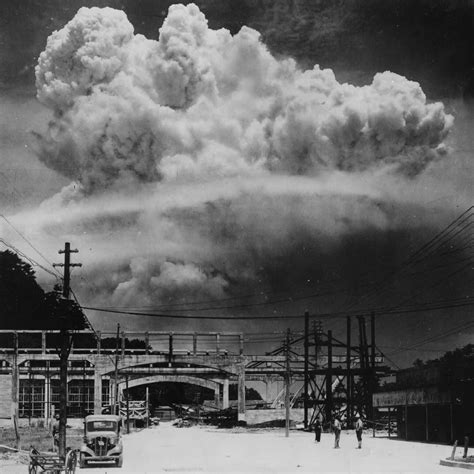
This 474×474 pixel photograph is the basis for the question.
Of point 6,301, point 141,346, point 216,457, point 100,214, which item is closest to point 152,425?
point 6,301

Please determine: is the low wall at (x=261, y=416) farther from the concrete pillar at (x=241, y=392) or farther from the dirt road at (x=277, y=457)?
the dirt road at (x=277, y=457)

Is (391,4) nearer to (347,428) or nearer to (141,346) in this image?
(347,428)

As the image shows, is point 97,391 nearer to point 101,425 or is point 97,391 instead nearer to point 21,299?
point 21,299

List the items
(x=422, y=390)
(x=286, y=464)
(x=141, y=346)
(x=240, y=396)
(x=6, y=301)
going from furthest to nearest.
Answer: (x=141, y=346) < (x=6, y=301) < (x=240, y=396) < (x=422, y=390) < (x=286, y=464)

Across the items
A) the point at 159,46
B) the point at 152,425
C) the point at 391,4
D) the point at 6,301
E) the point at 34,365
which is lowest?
the point at 152,425

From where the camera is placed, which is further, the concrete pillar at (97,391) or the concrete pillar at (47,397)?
the concrete pillar at (97,391)

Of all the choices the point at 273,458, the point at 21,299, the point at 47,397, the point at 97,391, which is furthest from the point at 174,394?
the point at 273,458

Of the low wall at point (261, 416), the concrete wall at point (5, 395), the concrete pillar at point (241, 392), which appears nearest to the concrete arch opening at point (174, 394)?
the low wall at point (261, 416)
